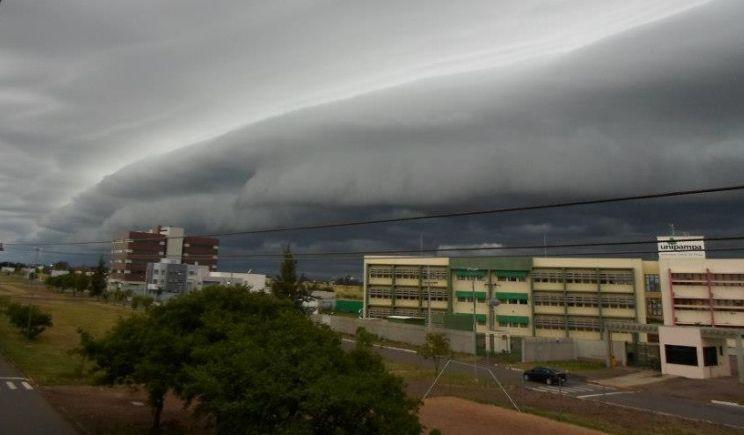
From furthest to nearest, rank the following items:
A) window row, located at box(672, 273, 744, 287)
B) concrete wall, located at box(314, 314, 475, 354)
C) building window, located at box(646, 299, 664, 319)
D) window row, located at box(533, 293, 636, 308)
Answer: building window, located at box(646, 299, 664, 319) < window row, located at box(533, 293, 636, 308) < window row, located at box(672, 273, 744, 287) < concrete wall, located at box(314, 314, 475, 354)

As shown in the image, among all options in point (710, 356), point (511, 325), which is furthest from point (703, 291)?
point (511, 325)

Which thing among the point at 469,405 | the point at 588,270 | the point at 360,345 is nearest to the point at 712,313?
the point at 588,270

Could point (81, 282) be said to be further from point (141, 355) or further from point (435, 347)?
point (141, 355)

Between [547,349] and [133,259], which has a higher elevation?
[133,259]

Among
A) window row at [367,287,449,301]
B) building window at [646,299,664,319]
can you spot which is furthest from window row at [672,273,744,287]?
→ window row at [367,287,449,301]

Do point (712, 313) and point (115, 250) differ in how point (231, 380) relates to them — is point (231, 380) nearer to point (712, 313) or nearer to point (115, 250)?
point (712, 313)

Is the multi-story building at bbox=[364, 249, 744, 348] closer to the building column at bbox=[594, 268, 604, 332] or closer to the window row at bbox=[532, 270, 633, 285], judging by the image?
the window row at bbox=[532, 270, 633, 285]

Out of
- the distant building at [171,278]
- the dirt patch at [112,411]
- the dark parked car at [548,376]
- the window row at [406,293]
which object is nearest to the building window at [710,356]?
the dark parked car at [548,376]
